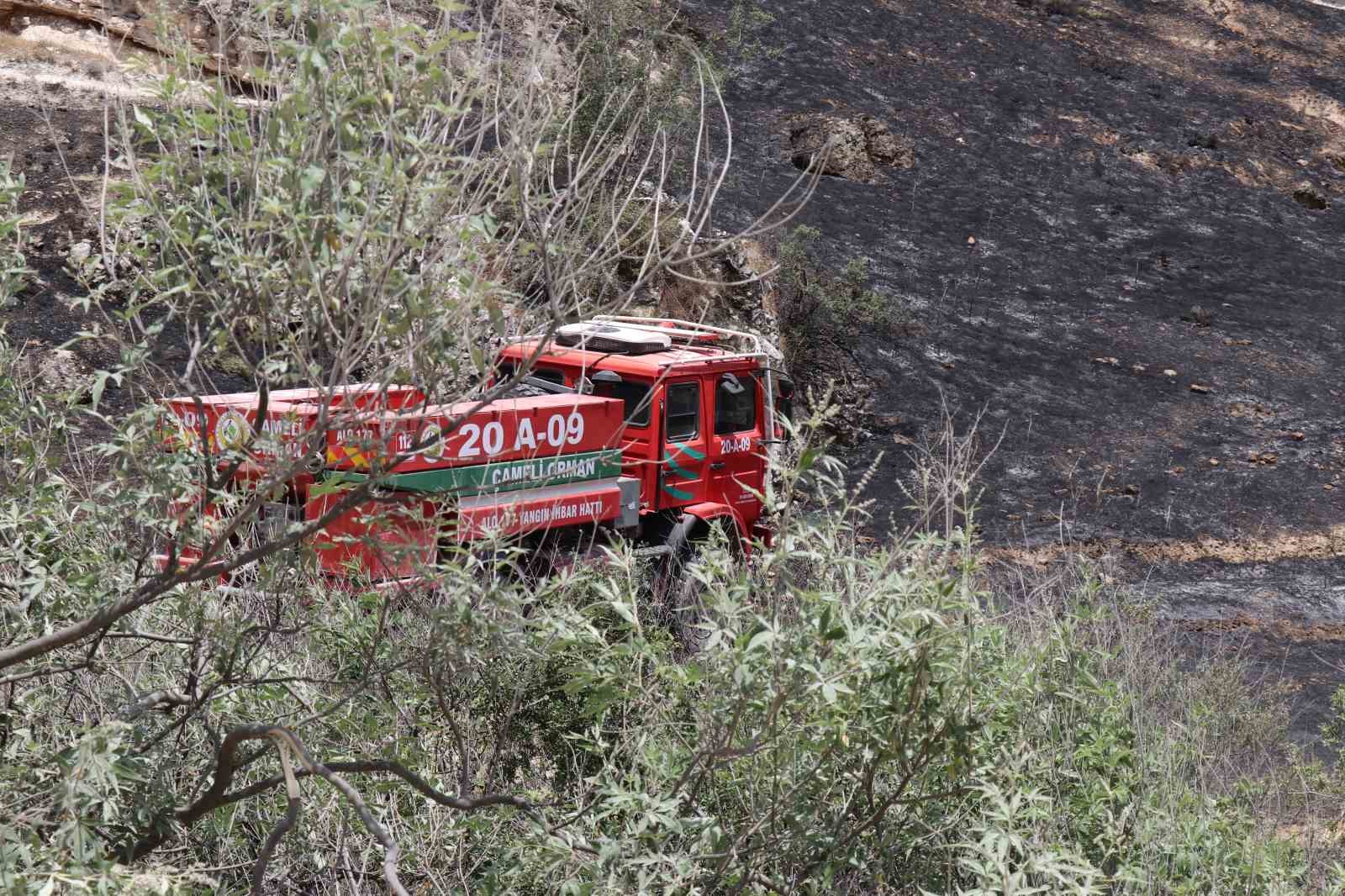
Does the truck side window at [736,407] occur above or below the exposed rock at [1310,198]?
above

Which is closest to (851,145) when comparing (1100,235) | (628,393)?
(1100,235)

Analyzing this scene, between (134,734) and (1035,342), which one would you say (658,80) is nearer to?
(1035,342)

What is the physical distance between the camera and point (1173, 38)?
26.8 meters

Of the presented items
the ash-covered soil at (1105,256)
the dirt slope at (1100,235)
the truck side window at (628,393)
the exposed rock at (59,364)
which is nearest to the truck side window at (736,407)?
the truck side window at (628,393)

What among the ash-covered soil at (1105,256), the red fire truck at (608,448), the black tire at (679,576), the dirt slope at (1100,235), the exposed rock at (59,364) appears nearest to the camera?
the red fire truck at (608,448)

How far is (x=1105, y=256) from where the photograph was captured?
20.4 m

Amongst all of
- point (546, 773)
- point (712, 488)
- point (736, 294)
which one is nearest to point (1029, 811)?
point (546, 773)

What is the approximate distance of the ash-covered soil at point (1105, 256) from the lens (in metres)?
14.2

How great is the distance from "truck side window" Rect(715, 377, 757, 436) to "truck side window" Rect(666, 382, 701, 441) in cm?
20

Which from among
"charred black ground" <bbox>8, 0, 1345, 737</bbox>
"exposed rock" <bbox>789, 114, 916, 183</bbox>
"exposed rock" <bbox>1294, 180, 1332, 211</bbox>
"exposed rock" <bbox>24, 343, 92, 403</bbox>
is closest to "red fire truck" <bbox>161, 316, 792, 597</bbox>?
"charred black ground" <bbox>8, 0, 1345, 737</bbox>

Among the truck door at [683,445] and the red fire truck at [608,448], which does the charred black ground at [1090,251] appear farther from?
the truck door at [683,445]

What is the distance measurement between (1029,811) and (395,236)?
2475mm

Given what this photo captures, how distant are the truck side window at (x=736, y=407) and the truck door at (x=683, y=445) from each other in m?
0.20

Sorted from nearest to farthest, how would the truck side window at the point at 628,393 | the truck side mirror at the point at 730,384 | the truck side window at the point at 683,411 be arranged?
the truck side window at the point at 628,393, the truck side window at the point at 683,411, the truck side mirror at the point at 730,384
